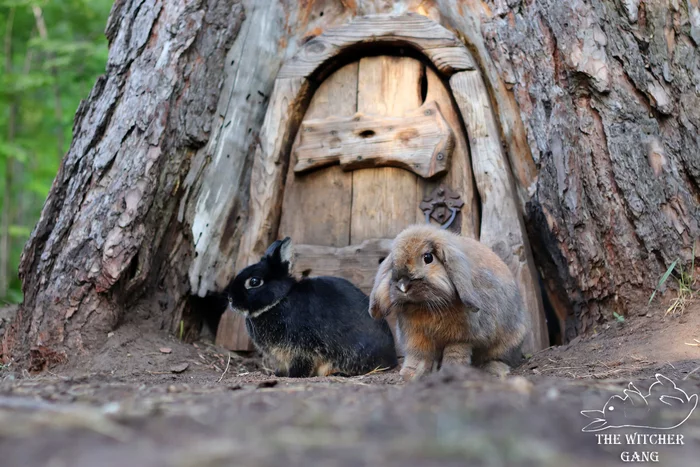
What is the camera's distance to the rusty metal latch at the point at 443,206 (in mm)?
5672

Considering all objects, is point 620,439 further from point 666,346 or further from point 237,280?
point 237,280

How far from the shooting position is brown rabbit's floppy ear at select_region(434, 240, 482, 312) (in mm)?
3814

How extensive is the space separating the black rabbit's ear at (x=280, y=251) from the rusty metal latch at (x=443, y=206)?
123 cm

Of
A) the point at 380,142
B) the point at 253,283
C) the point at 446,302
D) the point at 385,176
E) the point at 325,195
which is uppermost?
the point at 380,142

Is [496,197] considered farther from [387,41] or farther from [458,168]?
[387,41]

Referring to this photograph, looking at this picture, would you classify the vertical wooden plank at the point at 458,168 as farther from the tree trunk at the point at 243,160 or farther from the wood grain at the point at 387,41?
the tree trunk at the point at 243,160

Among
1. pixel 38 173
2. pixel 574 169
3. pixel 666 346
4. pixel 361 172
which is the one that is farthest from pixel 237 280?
pixel 38 173

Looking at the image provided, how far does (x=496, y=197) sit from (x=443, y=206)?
468mm

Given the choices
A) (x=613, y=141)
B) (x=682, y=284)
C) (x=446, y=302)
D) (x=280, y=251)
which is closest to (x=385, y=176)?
(x=280, y=251)

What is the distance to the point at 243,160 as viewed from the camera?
19.9 feet

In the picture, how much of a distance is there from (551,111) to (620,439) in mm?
3422

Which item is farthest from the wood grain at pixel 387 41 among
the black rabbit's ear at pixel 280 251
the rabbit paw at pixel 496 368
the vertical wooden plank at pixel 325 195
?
→ the rabbit paw at pixel 496 368

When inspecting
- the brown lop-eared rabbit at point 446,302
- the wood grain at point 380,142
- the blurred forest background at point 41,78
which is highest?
the blurred forest background at point 41,78

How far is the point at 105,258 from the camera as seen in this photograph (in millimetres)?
5012
